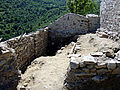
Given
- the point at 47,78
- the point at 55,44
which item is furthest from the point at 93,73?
the point at 55,44

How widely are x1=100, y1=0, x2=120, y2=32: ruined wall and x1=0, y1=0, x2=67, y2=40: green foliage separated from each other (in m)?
13.9

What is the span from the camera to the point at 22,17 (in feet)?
89.6

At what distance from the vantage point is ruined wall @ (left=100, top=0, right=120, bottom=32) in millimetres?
7043

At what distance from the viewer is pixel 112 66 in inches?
152

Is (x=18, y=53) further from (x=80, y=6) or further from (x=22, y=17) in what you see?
(x=22, y=17)

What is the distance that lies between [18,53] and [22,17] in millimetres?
21483

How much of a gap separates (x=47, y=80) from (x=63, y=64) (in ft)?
5.36

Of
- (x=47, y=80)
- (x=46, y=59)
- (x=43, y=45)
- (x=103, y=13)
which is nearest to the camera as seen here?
(x=47, y=80)

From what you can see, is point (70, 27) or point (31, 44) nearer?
point (31, 44)

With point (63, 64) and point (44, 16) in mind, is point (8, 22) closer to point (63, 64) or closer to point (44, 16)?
point (44, 16)

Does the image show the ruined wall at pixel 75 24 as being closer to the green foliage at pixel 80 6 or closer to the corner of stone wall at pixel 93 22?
the corner of stone wall at pixel 93 22

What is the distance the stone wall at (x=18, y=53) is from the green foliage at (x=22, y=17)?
10692 mm

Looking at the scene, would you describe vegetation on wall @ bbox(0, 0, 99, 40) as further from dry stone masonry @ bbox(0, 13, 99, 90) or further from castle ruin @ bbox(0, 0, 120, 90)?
castle ruin @ bbox(0, 0, 120, 90)

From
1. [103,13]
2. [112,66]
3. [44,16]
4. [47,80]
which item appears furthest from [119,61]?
→ [44,16]
